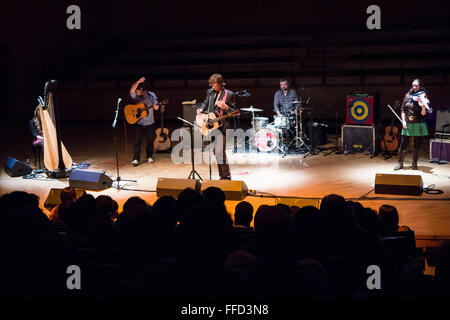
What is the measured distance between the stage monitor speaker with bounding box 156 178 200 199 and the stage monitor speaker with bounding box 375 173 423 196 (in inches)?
97.7

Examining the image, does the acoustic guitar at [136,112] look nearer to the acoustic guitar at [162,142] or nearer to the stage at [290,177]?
the stage at [290,177]

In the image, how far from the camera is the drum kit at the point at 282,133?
1055 centimetres

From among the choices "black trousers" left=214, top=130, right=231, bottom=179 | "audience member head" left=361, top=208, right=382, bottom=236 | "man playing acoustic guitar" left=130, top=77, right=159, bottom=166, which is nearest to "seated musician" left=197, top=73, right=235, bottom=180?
"black trousers" left=214, top=130, right=231, bottom=179

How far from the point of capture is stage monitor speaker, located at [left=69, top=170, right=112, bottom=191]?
8188 millimetres

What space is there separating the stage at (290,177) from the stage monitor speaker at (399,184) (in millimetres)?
78

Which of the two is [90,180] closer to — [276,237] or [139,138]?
[139,138]

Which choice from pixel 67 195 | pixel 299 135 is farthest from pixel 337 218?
pixel 299 135

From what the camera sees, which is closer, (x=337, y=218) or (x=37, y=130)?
(x=337, y=218)

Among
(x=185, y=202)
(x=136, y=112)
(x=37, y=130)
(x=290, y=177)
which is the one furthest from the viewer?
(x=136, y=112)

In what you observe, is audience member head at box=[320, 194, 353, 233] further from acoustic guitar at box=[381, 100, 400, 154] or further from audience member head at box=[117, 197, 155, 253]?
acoustic guitar at box=[381, 100, 400, 154]

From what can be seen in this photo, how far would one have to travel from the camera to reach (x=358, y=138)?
1065 cm

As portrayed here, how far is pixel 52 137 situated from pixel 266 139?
387cm

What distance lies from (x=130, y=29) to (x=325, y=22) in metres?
6.07
